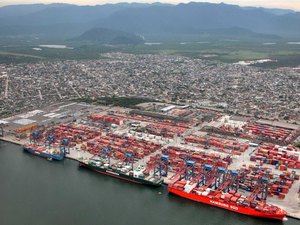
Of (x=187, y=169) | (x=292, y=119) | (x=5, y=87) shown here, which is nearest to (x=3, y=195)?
(x=187, y=169)

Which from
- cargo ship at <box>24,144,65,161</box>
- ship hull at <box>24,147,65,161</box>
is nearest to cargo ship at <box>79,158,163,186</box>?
ship hull at <box>24,147,65,161</box>

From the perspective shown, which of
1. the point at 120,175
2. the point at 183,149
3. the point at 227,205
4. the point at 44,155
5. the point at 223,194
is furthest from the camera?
the point at 44,155

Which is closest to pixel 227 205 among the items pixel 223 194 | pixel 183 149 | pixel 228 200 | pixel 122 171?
pixel 228 200

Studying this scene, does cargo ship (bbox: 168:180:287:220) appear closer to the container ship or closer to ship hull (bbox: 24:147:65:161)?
the container ship

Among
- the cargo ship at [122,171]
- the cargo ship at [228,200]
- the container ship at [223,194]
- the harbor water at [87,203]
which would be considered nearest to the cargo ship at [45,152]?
the harbor water at [87,203]

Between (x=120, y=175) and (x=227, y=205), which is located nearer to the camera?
(x=227, y=205)

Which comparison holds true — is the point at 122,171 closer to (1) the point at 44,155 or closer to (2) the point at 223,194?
(2) the point at 223,194
